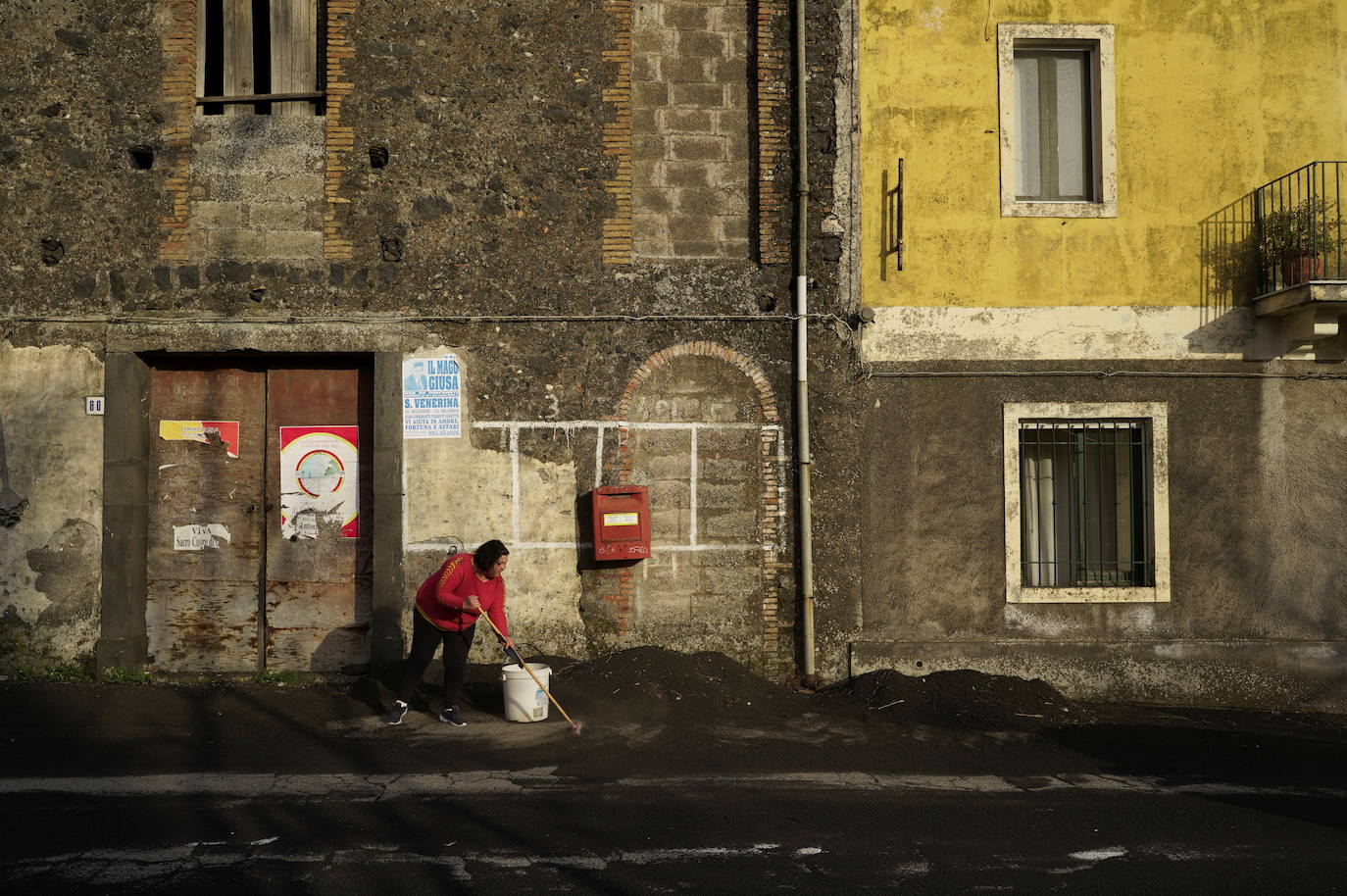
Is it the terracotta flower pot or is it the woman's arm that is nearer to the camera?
the woman's arm

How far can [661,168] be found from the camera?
32.0ft

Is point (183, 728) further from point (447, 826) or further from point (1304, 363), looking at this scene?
point (1304, 363)

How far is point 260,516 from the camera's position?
977 centimetres

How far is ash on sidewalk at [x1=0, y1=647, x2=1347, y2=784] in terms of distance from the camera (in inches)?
288

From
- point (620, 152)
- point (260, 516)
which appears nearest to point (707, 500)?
point (620, 152)

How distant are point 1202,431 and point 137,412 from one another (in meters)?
9.73

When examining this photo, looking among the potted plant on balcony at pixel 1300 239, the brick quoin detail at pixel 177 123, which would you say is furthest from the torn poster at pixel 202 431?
the potted plant on balcony at pixel 1300 239

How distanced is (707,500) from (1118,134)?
510 cm

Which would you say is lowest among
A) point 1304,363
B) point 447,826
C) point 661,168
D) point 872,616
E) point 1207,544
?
point 447,826

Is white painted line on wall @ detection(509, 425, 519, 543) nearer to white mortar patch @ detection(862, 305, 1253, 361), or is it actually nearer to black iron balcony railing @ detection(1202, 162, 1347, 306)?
white mortar patch @ detection(862, 305, 1253, 361)

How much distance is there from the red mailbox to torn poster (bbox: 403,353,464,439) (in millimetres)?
1490

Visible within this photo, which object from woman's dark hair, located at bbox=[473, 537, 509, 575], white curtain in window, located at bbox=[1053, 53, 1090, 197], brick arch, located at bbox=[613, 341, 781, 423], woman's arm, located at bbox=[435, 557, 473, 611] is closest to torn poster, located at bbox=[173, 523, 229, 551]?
woman's arm, located at bbox=[435, 557, 473, 611]

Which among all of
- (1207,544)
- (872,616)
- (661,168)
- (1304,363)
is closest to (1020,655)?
(872,616)

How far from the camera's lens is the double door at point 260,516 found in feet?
31.9
